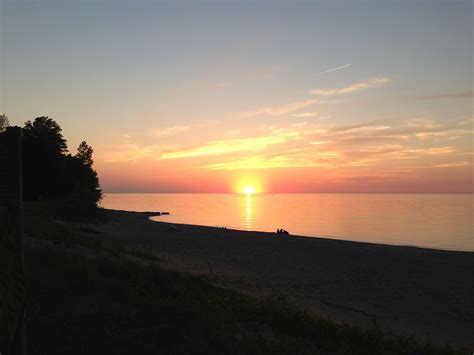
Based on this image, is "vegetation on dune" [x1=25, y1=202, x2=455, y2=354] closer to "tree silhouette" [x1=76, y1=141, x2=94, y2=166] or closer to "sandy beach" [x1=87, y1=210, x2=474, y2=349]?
"sandy beach" [x1=87, y1=210, x2=474, y2=349]

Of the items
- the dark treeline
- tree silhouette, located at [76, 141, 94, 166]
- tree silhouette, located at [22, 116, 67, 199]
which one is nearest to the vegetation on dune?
the dark treeline

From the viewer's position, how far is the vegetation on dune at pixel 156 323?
6.36 metres

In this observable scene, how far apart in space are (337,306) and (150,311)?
8.78m

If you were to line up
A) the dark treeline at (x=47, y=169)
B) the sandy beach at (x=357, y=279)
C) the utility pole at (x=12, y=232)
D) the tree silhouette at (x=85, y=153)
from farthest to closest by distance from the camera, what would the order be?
1. the tree silhouette at (x=85, y=153)
2. the dark treeline at (x=47, y=169)
3. the sandy beach at (x=357, y=279)
4. the utility pole at (x=12, y=232)

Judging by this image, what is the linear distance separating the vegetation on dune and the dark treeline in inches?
1703

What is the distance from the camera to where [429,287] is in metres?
18.1

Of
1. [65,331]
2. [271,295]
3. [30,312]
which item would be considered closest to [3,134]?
→ [65,331]

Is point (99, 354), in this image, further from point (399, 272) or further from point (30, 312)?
point (399, 272)

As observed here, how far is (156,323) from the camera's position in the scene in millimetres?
7359

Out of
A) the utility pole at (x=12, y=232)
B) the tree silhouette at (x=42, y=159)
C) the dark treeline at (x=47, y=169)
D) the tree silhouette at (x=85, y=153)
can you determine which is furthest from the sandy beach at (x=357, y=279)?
the tree silhouette at (x=85, y=153)

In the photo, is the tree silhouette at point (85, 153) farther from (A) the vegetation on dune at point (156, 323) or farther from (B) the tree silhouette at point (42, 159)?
(A) the vegetation on dune at point (156, 323)

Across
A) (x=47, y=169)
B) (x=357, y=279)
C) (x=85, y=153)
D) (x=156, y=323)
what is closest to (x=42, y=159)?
(x=47, y=169)

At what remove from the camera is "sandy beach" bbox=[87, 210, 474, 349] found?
13281mm

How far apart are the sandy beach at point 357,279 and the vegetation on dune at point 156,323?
321 centimetres
